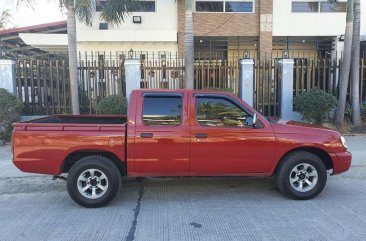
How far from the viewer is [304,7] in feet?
60.1

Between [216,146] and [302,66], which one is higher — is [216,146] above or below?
below

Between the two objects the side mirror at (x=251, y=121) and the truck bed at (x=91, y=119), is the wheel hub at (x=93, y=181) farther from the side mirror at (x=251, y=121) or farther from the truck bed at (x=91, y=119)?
the side mirror at (x=251, y=121)

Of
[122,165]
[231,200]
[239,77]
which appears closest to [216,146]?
[231,200]

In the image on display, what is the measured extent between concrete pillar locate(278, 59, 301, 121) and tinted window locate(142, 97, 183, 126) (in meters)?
7.94

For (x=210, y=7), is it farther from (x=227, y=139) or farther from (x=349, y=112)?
(x=227, y=139)

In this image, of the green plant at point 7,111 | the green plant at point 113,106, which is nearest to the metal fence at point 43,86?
the green plant at point 7,111

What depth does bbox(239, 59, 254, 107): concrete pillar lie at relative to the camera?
12.5 m

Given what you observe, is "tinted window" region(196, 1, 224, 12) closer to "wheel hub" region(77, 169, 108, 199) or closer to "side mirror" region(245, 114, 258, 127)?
"side mirror" region(245, 114, 258, 127)

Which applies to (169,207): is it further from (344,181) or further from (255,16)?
(255,16)

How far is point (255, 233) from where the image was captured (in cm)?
442

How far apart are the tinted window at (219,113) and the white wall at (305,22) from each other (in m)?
13.8

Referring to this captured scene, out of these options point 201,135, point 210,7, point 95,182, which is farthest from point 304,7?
point 95,182

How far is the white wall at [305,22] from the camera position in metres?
18.0

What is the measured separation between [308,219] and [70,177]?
3.39m
